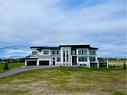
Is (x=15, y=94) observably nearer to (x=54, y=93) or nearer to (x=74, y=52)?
(x=54, y=93)

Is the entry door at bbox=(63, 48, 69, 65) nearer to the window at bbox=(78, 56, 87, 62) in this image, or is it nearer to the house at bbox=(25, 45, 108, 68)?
the house at bbox=(25, 45, 108, 68)

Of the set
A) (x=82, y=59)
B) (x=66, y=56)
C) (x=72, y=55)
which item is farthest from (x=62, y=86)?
(x=82, y=59)

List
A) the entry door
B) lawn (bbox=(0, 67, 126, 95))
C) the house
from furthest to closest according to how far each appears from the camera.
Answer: the entry door < the house < lawn (bbox=(0, 67, 126, 95))

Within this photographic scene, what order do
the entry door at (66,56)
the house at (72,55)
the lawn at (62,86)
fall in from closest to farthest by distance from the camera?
the lawn at (62,86) → the house at (72,55) → the entry door at (66,56)

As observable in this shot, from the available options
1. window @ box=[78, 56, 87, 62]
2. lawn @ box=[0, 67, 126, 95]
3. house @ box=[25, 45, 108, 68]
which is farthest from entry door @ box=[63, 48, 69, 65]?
lawn @ box=[0, 67, 126, 95]

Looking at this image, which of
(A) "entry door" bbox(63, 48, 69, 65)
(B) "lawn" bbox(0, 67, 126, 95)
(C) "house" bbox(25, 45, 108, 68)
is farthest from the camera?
(A) "entry door" bbox(63, 48, 69, 65)

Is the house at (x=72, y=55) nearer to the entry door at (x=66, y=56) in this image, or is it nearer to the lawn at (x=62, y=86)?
the entry door at (x=66, y=56)

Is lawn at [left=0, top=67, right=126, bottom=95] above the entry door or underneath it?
underneath

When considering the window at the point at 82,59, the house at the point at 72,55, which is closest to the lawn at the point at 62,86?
the house at the point at 72,55

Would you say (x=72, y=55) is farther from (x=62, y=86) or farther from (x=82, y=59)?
(x=62, y=86)

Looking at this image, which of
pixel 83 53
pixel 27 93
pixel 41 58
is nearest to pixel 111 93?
pixel 27 93

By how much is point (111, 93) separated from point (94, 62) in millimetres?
46772

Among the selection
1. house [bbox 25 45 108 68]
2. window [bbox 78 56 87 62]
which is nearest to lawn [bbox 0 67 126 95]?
house [bbox 25 45 108 68]

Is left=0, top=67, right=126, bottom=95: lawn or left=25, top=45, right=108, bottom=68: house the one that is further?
left=25, top=45, right=108, bottom=68: house
